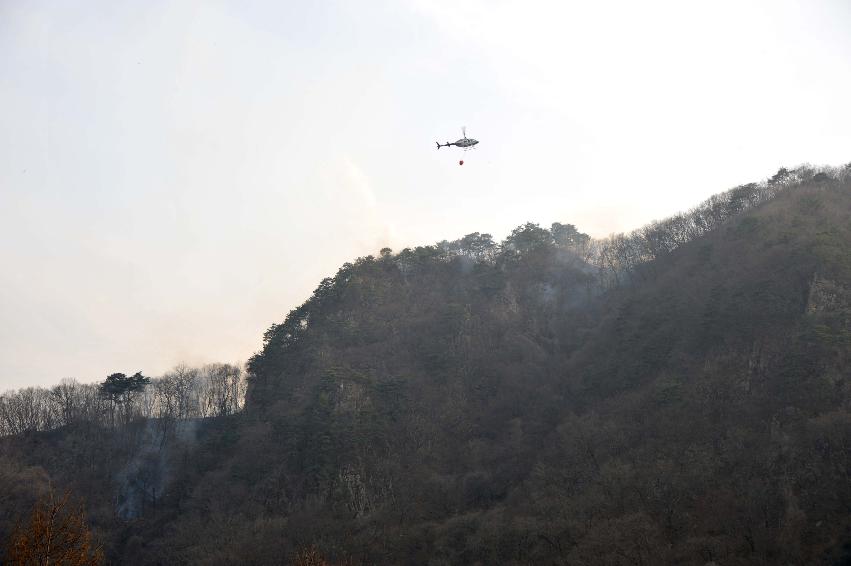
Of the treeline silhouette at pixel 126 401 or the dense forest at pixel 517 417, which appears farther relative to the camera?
the treeline silhouette at pixel 126 401

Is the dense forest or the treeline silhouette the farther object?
the treeline silhouette

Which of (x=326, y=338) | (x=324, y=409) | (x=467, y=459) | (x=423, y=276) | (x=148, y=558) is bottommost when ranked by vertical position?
(x=148, y=558)

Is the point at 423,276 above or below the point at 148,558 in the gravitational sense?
above

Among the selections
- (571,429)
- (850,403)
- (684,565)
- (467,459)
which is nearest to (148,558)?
(467,459)

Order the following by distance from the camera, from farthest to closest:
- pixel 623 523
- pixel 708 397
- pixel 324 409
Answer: pixel 324 409 → pixel 708 397 → pixel 623 523

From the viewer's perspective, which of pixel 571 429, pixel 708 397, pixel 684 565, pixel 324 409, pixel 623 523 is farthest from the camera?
pixel 324 409

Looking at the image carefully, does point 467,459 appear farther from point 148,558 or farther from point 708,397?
point 148,558

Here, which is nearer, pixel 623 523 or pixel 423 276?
pixel 623 523

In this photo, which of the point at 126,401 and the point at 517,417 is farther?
the point at 126,401
